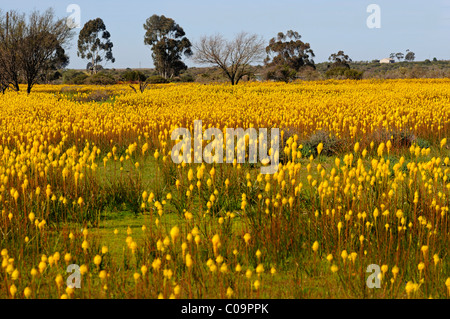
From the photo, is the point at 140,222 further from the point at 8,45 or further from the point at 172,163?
the point at 8,45

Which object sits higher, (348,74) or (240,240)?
(348,74)

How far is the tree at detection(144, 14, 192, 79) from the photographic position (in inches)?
3233

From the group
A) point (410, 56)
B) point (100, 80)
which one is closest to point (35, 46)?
point (100, 80)

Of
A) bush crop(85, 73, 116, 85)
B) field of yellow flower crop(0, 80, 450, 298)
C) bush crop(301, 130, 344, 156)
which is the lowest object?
field of yellow flower crop(0, 80, 450, 298)

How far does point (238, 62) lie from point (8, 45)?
914 inches

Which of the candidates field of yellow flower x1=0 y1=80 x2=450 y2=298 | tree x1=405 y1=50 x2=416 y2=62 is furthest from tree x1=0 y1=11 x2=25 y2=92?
tree x1=405 y1=50 x2=416 y2=62

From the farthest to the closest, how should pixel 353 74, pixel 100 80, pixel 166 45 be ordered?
pixel 166 45 → pixel 353 74 → pixel 100 80

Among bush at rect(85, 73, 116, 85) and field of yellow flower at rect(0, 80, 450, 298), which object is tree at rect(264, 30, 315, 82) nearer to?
bush at rect(85, 73, 116, 85)

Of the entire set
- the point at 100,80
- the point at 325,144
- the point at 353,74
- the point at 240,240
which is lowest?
the point at 240,240

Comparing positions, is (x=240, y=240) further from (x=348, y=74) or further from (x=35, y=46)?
(x=348, y=74)

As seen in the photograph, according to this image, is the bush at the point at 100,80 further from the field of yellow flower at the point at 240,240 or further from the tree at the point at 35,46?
the field of yellow flower at the point at 240,240

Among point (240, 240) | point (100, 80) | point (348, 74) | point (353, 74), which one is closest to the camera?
point (240, 240)

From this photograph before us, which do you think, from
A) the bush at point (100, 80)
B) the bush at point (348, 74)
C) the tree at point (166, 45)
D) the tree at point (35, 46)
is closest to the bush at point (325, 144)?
the tree at point (35, 46)

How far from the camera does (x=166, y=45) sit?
3246 inches
